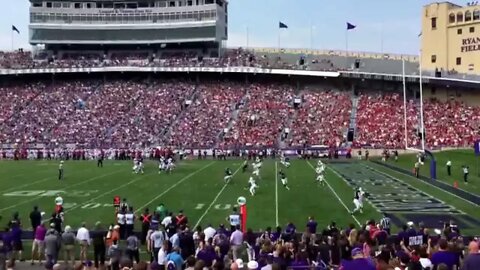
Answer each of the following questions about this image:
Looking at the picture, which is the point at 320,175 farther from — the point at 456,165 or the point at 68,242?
the point at 68,242

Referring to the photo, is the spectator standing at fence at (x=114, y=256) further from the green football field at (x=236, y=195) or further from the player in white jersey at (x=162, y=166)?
the player in white jersey at (x=162, y=166)

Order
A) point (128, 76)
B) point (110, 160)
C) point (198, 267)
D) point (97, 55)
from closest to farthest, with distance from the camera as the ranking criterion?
point (198, 267) → point (110, 160) → point (128, 76) → point (97, 55)

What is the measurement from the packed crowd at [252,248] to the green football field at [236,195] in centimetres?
467

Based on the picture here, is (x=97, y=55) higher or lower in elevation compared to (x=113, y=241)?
higher

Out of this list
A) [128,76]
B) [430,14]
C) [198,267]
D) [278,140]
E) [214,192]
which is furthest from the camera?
[128,76]

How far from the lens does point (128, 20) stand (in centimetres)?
7206

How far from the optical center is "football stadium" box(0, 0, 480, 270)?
14.4m

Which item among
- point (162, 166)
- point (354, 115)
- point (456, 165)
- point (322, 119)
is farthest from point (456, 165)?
point (354, 115)

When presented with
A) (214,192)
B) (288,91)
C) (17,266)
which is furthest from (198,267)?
(288,91)

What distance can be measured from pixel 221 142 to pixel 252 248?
40.1 meters

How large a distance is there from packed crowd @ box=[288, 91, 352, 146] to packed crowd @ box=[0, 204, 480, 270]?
3686 centimetres

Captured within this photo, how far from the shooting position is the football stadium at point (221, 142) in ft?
47.4

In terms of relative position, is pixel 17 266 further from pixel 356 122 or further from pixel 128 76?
pixel 128 76

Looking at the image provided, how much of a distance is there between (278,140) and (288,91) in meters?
11.2
